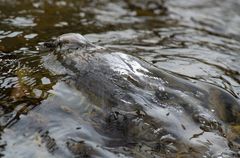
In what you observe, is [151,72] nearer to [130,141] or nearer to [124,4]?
[130,141]

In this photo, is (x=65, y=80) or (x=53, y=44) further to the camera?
(x=53, y=44)

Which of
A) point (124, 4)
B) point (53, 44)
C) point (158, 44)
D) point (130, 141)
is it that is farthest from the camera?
point (124, 4)

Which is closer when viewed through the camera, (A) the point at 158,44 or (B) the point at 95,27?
(A) the point at 158,44

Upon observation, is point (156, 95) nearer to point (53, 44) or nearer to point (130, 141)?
point (130, 141)

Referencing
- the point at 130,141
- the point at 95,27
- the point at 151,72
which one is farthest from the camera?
the point at 95,27

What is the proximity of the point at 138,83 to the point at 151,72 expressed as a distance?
0.26 metres

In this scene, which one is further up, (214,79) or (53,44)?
(53,44)

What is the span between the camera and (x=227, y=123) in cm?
364

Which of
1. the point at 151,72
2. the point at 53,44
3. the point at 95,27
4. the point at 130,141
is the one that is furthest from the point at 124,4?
the point at 130,141

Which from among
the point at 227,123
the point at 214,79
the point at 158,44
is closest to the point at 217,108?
the point at 227,123

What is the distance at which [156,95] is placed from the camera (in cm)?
366

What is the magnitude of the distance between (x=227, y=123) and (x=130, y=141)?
2.90 ft

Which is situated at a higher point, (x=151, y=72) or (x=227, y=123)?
(x=151, y=72)

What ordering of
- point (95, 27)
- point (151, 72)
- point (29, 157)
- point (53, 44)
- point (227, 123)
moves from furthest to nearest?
point (95, 27) < point (53, 44) < point (151, 72) < point (227, 123) < point (29, 157)
